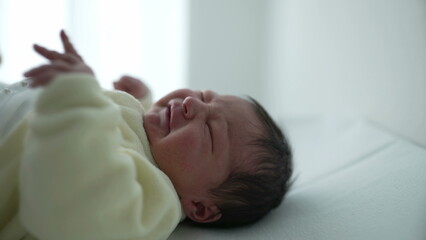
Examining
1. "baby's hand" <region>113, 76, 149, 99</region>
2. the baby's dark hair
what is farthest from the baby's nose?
"baby's hand" <region>113, 76, 149, 99</region>

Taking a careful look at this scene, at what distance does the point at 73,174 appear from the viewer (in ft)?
1.77

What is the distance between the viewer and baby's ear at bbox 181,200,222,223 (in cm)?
80

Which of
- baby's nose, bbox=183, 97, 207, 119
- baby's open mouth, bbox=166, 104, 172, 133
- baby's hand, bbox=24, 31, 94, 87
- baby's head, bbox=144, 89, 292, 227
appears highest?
baby's hand, bbox=24, 31, 94, 87

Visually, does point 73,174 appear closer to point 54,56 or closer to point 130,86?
point 54,56

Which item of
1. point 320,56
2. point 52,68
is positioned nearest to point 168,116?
point 52,68

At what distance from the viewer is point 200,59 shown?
2.30m

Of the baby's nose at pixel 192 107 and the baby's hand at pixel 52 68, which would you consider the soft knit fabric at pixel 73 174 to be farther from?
the baby's nose at pixel 192 107

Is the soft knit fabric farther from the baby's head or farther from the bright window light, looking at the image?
the bright window light

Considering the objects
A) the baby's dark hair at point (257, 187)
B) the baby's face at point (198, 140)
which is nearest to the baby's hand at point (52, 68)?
the baby's face at point (198, 140)

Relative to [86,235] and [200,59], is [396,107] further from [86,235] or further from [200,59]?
[200,59]

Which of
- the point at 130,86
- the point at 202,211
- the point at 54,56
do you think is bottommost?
the point at 202,211

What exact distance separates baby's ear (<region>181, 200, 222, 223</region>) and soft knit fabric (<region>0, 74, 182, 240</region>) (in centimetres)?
17

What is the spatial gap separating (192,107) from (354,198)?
1.22 feet

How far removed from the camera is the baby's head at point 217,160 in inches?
A: 31.1
